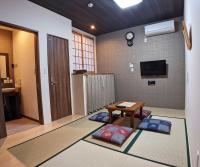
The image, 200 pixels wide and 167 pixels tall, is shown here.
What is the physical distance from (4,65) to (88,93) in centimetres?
263

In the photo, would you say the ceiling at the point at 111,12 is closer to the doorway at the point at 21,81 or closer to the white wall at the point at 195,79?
the doorway at the point at 21,81

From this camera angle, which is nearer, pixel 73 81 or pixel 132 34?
pixel 73 81

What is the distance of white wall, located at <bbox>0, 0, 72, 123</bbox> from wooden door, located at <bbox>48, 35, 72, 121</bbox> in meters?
0.14

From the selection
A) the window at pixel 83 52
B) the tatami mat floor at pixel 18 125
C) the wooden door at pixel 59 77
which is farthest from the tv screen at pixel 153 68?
the tatami mat floor at pixel 18 125

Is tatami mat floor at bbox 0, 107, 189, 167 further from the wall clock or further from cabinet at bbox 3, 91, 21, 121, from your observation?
the wall clock

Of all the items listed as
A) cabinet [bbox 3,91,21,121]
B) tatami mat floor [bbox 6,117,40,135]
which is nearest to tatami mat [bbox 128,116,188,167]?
tatami mat floor [bbox 6,117,40,135]

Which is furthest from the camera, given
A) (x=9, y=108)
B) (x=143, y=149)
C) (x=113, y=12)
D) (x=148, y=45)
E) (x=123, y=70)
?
(x=123, y=70)

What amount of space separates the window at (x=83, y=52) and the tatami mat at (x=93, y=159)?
9.68ft

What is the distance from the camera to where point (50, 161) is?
Answer: 185 cm

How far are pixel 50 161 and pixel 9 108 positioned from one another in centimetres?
272

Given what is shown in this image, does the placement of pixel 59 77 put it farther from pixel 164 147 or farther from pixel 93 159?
pixel 164 147

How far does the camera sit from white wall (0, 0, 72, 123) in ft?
8.75

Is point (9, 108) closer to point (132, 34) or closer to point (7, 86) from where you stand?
point (7, 86)

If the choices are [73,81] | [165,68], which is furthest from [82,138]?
[165,68]
